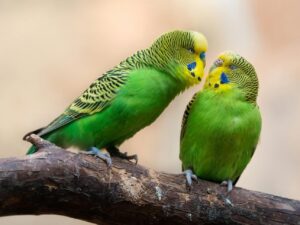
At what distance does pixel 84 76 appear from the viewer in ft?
23.6

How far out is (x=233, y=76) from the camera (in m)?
3.76

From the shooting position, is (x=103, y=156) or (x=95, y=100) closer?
(x=103, y=156)

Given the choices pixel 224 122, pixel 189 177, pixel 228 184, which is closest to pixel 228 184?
pixel 228 184

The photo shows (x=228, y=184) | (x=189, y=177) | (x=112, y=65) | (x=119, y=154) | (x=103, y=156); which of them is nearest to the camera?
(x=103, y=156)

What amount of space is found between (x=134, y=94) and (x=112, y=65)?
3.66 metres

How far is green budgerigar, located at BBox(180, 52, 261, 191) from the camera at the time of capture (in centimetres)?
368

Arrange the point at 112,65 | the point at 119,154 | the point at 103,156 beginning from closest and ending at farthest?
the point at 103,156
the point at 119,154
the point at 112,65

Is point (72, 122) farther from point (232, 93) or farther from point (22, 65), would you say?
point (22, 65)

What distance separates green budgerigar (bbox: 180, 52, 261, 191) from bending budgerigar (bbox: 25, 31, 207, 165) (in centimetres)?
16

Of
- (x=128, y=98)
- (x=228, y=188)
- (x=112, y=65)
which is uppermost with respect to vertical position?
(x=128, y=98)

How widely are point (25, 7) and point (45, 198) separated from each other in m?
4.70

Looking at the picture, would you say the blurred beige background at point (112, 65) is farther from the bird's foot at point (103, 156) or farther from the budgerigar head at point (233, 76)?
the bird's foot at point (103, 156)

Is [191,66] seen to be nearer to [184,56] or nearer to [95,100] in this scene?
[184,56]

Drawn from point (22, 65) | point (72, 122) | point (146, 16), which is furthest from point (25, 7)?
point (72, 122)
